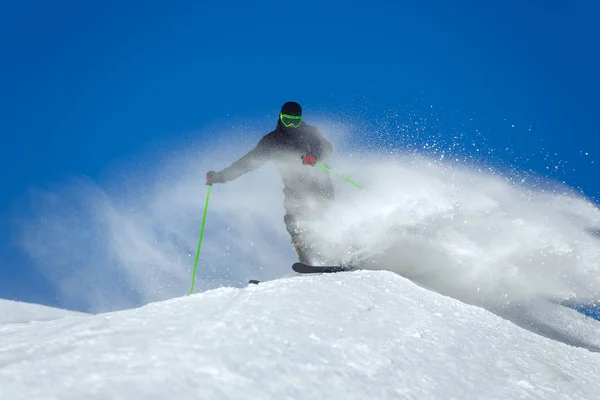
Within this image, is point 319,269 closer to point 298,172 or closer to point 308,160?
point 308,160

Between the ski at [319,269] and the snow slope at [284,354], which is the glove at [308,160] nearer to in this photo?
the ski at [319,269]

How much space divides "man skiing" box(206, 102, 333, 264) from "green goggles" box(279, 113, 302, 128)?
48 millimetres

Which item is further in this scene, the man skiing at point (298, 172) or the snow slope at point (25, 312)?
the man skiing at point (298, 172)

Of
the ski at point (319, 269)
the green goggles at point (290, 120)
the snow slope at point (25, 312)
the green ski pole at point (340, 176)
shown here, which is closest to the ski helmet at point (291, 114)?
the green goggles at point (290, 120)

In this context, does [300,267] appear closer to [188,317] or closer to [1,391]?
[188,317]

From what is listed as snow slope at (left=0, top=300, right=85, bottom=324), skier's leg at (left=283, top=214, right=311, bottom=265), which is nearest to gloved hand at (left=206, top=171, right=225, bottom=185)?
skier's leg at (left=283, top=214, right=311, bottom=265)

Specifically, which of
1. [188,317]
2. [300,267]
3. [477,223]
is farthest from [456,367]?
[477,223]

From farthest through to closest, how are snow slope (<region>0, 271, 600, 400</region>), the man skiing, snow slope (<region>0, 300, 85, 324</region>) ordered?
the man skiing
snow slope (<region>0, 300, 85, 324</region>)
snow slope (<region>0, 271, 600, 400</region>)

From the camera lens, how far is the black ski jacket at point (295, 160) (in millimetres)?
6379

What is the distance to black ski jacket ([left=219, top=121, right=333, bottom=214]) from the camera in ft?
20.9

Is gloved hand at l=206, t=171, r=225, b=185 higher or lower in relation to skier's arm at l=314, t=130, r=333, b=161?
lower

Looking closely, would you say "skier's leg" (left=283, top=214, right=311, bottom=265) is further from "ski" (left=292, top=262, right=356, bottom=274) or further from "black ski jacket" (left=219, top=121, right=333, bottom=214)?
"ski" (left=292, top=262, right=356, bottom=274)

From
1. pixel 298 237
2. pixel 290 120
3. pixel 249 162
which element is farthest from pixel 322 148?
pixel 298 237

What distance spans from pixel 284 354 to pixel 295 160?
477cm
